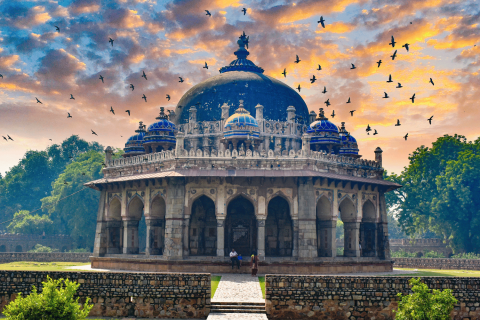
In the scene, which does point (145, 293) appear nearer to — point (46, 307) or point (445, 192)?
point (46, 307)

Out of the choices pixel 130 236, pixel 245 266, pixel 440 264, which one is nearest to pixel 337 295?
pixel 245 266

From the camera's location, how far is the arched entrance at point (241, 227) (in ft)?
96.5

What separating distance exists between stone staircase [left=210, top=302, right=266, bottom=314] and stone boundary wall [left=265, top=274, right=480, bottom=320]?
0.30 metres

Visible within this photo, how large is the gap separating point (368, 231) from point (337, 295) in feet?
49.5

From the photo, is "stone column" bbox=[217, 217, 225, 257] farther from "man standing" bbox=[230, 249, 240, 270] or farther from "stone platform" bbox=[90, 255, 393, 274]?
"man standing" bbox=[230, 249, 240, 270]

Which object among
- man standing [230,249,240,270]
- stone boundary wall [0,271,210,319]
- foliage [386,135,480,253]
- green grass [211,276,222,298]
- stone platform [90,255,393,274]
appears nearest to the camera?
stone boundary wall [0,271,210,319]

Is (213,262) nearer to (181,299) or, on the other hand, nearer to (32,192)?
(181,299)

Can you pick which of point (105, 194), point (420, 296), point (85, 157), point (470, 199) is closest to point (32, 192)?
point (85, 157)

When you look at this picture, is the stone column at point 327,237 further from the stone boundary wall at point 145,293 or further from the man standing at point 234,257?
the stone boundary wall at point 145,293

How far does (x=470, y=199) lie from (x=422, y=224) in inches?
246

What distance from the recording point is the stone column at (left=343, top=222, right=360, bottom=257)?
29.3 metres

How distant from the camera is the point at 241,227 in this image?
97.4 feet

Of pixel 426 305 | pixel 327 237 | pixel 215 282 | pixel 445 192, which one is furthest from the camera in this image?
pixel 445 192

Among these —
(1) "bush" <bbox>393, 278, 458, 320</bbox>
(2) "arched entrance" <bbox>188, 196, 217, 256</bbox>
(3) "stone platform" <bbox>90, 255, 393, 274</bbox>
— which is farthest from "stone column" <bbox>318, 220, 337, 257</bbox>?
(1) "bush" <bbox>393, 278, 458, 320</bbox>
